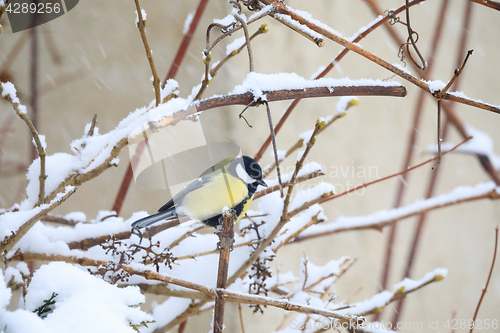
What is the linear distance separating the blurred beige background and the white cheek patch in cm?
29

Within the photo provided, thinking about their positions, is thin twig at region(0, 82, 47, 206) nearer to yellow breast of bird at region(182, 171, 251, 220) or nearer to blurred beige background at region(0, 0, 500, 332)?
yellow breast of bird at region(182, 171, 251, 220)

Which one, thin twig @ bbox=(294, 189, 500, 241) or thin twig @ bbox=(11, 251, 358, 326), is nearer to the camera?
thin twig @ bbox=(11, 251, 358, 326)

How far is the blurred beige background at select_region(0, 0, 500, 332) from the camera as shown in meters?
0.76

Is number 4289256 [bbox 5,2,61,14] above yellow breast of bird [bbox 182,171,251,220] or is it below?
above

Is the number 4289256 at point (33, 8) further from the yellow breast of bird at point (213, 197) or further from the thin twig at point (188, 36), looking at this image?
the yellow breast of bird at point (213, 197)

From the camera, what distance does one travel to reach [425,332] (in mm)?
1397

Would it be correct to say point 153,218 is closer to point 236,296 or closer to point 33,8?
point 236,296

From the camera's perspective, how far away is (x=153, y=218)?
0.37 metres

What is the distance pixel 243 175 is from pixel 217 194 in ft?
0.13

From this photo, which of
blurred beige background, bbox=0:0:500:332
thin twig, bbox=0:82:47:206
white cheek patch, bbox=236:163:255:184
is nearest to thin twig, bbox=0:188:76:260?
thin twig, bbox=0:82:47:206

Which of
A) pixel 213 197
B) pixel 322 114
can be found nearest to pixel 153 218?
pixel 213 197

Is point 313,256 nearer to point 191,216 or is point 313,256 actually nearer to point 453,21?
point 191,216
